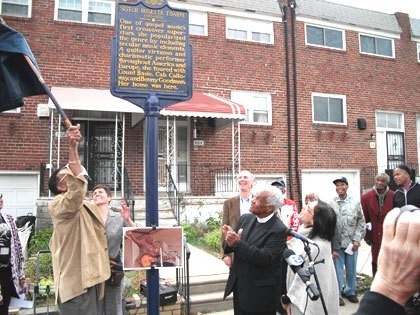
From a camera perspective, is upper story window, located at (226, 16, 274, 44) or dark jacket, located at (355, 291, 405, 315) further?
upper story window, located at (226, 16, 274, 44)

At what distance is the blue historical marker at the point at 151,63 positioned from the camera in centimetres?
358

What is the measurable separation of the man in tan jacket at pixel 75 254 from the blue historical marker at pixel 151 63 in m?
0.63

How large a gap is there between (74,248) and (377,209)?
184 inches

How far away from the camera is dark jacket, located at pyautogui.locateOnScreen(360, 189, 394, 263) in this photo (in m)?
5.77

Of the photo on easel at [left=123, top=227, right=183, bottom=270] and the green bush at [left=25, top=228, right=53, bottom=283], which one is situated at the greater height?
the photo on easel at [left=123, top=227, right=183, bottom=270]

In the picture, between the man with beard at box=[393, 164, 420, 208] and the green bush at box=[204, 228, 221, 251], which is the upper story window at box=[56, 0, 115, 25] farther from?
the man with beard at box=[393, 164, 420, 208]

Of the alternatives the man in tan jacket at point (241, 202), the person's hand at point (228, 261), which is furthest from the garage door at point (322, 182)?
the person's hand at point (228, 261)

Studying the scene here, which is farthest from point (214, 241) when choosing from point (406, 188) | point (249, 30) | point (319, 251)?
point (249, 30)

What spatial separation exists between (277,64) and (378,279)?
12.6 m

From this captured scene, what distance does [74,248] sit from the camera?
9.95ft

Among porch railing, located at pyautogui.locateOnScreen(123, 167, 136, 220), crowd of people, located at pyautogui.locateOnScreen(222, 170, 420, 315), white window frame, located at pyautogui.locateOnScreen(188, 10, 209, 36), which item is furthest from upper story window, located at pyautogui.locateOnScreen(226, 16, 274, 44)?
crowd of people, located at pyautogui.locateOnScreen(222, 170, 420, 315)

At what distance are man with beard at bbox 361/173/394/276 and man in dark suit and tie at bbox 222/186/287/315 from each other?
3.16 meters

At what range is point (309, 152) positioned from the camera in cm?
1310

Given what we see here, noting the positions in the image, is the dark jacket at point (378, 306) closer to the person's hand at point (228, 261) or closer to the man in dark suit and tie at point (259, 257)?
the man in dark suit and tie at point (259, 257)
